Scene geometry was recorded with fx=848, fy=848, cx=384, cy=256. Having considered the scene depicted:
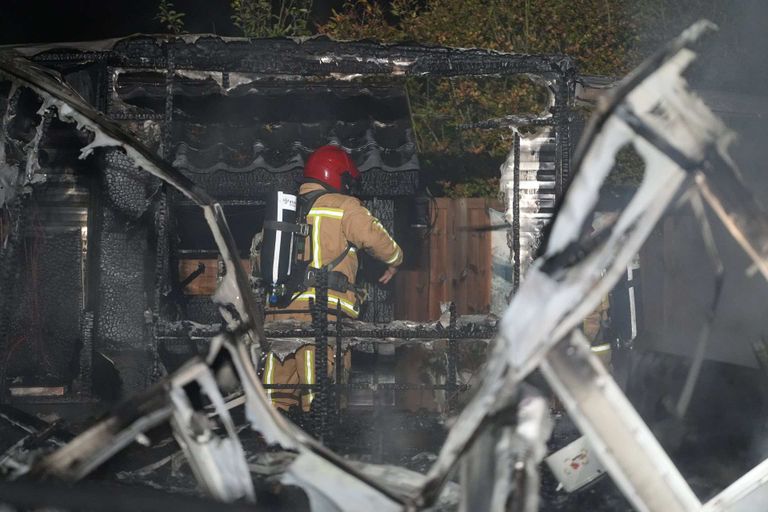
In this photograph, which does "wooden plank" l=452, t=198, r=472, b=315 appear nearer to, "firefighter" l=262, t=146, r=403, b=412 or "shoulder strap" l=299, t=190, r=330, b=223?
"firefighter" l=262, t=146, r=403, b=412

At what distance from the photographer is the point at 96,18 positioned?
1047 cm

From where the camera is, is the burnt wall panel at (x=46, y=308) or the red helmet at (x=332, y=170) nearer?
the red helmet at (x=332, y=170)

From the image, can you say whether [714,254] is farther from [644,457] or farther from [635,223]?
[644,457]

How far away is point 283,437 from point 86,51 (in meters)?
4.28

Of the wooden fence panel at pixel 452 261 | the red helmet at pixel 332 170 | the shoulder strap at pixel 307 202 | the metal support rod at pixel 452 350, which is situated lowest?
the metal support rod at pixel 452 350

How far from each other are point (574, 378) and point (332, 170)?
4303mm

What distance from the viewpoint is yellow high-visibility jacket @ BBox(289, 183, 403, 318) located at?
645 cm

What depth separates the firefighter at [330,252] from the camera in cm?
638

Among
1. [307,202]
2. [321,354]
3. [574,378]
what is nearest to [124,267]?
[307,202]

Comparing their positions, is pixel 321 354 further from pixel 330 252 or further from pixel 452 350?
pixel 330 252

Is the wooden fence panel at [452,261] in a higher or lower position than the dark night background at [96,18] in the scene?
lower

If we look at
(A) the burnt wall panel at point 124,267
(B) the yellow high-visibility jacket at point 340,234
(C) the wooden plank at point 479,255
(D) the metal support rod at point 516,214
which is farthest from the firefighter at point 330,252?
(C) the wooden plank at point 479,255

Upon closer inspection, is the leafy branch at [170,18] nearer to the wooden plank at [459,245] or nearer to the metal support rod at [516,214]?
the wooden plank at [459,245]

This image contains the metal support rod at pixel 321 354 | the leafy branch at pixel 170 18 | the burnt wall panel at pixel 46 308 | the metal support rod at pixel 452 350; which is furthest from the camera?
the leafy branch at pixel 170 18
